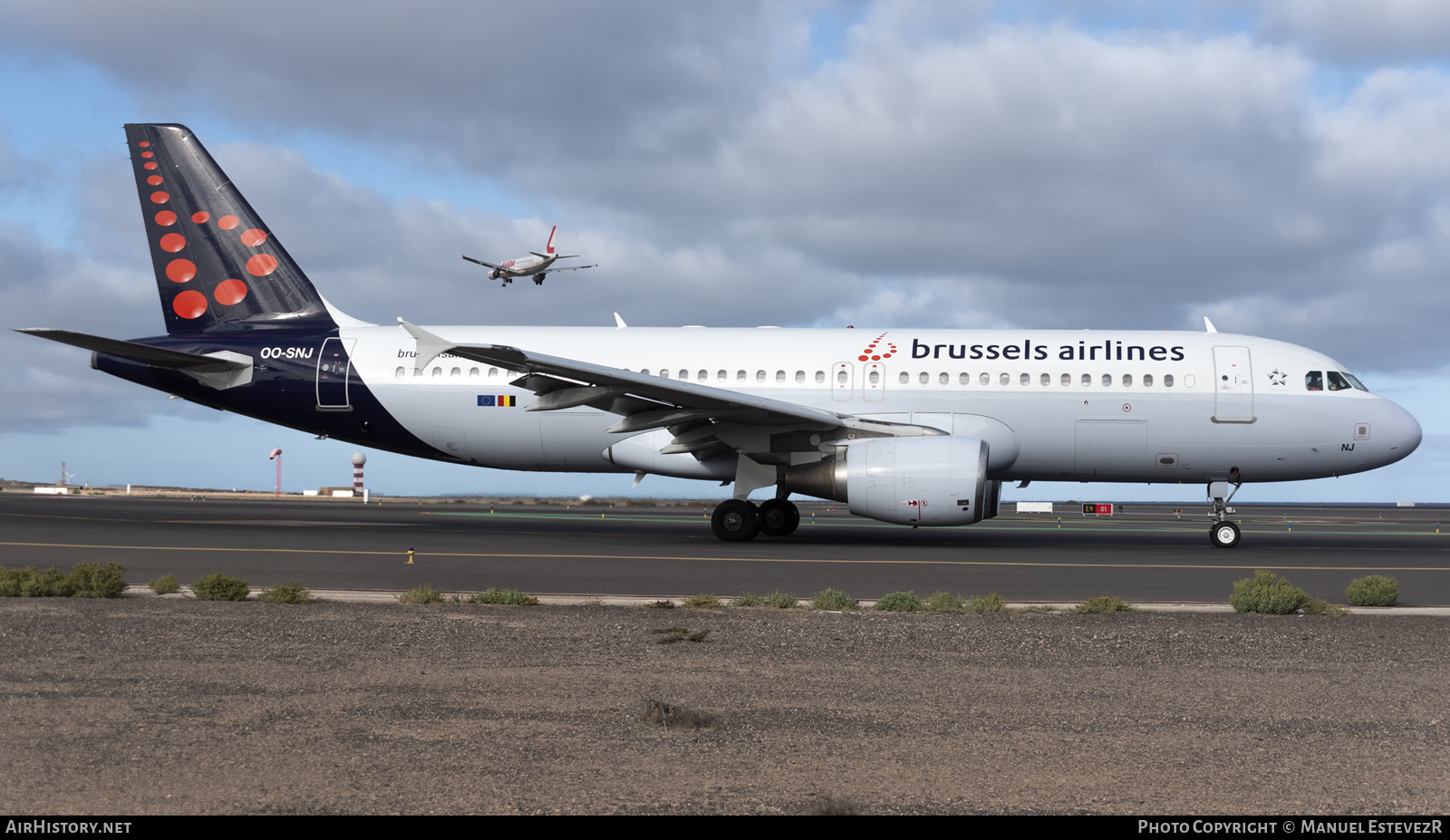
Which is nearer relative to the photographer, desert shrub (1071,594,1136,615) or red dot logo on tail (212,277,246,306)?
desert shrub (1071,594,1136,615)

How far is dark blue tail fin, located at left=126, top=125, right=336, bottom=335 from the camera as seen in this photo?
71.3 feet

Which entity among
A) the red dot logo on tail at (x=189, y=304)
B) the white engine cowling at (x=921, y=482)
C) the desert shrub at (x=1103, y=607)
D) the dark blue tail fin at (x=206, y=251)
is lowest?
the desert shrub at (x=1103, y=607)

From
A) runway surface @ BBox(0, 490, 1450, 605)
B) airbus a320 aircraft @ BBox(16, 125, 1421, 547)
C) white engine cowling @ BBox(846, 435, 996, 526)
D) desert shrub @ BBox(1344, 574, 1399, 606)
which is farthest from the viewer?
airbus a320 aircraft @ BBox(16, 125, 1421, 547)

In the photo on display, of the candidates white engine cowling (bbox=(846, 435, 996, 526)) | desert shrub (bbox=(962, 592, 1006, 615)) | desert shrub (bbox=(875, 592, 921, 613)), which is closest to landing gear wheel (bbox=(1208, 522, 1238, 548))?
white engine cowling (bbox=(846, 435, 996, 526))

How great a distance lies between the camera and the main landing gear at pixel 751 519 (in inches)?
738

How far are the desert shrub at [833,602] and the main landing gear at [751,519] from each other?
26.7 feet

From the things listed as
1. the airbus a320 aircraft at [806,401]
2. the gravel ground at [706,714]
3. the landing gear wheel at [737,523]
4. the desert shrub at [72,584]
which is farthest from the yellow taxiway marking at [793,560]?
the gravel ground at [706,714]

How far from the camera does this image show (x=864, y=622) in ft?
30.2

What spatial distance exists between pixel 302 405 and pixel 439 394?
2766mm

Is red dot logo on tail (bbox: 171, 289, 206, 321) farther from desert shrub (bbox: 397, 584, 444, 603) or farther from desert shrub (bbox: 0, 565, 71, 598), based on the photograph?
desert shrub (bbox: 397, 584, 444, 603)

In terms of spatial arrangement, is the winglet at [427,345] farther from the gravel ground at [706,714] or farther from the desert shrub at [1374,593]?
the desert shrub at [1374,593]

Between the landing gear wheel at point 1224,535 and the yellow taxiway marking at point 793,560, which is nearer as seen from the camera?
the yellow taxiway marking at point 793,560

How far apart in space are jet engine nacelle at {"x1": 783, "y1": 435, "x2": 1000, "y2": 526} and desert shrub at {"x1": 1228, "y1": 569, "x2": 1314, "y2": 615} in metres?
6.43
